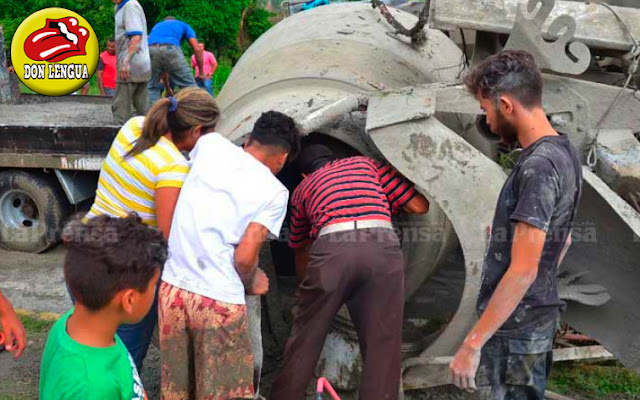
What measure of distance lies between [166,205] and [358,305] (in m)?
1.05

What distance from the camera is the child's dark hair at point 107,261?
2.30 metres

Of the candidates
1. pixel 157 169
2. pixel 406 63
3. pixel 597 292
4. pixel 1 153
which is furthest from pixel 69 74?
pixel 597 292

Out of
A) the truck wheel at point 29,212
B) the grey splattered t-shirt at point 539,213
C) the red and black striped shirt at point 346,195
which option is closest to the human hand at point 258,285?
the red and black striped shirt at point 346,195

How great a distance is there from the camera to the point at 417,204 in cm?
400

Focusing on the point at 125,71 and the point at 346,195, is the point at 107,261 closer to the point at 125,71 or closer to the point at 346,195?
the point at 346,195


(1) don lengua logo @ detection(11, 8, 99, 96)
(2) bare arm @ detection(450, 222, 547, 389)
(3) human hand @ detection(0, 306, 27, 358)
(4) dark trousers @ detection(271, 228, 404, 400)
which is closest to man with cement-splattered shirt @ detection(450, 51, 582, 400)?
(2) bare arm @ detection(450, 222, 547, 389)

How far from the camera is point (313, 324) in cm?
378

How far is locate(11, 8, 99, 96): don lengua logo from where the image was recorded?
9164mm

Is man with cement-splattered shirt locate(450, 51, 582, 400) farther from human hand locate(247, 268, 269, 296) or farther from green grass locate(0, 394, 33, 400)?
green grass locate(0, 394, 33, 400)

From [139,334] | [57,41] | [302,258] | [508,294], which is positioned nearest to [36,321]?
[139,334]

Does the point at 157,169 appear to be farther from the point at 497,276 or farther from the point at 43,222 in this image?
the point at 43,222

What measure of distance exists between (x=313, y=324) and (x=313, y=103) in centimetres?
118

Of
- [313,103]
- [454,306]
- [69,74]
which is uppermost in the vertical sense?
[69,74]

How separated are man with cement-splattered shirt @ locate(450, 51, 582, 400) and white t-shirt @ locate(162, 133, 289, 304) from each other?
0.89 m
